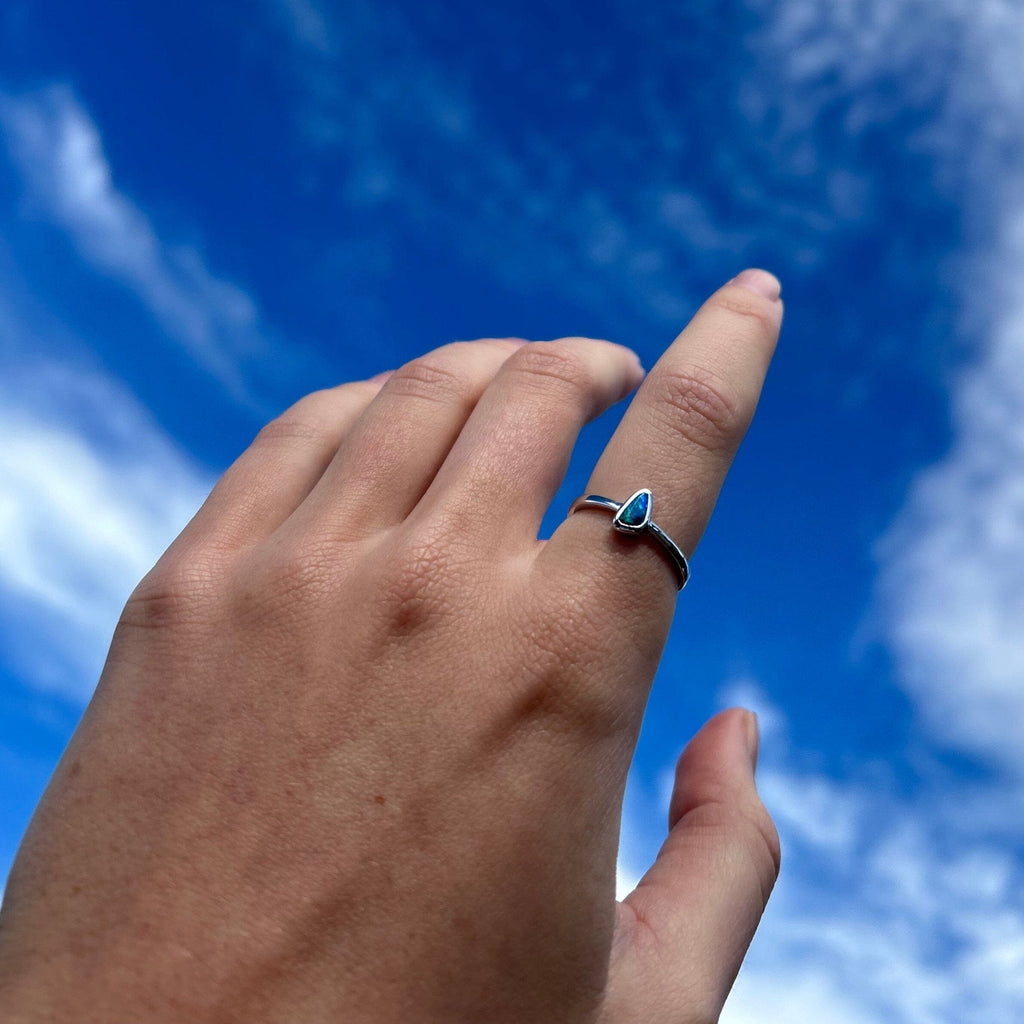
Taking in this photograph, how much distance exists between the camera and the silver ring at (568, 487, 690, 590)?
6.02 ft

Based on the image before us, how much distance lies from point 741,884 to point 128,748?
4.76ft

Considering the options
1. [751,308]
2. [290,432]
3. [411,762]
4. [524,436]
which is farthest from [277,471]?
Result: [751,308]

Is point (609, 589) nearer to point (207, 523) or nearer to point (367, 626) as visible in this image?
point (367, 626)

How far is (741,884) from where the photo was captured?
6.81ft

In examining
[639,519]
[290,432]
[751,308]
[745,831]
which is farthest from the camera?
[290,432]

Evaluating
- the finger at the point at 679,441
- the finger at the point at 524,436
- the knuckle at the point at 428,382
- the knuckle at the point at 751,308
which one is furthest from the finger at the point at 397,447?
the knuckle at the point at 751,308

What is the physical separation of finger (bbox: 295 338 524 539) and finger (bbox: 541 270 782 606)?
1.47 ft

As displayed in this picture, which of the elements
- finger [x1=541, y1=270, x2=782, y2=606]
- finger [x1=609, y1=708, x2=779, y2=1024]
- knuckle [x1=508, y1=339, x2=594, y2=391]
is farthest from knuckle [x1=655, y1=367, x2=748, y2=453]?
finger [x1=609, y1=708, x2=779, y2=1024]

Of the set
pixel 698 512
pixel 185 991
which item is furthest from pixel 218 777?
pixel 698 512

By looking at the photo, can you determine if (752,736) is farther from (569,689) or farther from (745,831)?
(569,689)

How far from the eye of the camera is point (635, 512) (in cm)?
184

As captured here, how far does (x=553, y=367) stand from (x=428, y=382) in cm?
35

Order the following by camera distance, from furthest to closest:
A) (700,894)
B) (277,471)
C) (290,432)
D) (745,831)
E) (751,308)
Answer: (290,432) < (277,471) < (751,308) < (745,831) < (700,894)

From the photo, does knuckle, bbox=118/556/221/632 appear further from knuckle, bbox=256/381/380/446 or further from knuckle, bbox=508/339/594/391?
knuckle, bbox=508/339/594/391
